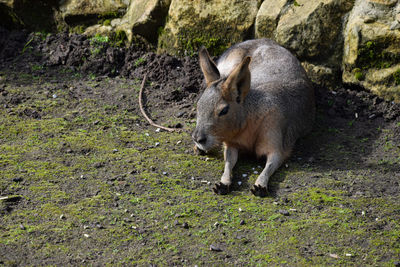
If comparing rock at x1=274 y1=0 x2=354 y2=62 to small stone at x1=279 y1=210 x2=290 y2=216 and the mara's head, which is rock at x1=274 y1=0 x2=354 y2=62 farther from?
small stone at x1=279 y1=210 x2=290 y2=216

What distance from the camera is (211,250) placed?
3482mm

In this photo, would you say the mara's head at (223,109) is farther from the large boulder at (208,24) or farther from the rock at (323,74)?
the large boulder at (208,24)

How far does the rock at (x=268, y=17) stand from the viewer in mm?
5977

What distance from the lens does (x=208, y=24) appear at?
20.7ft

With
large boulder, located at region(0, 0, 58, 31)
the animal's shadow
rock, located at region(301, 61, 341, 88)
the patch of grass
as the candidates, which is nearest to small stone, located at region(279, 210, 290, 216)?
the animal's shadow

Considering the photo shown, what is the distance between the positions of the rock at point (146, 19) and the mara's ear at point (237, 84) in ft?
7.73

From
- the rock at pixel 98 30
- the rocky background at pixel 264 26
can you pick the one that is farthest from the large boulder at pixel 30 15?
the rock at pixel 98 30

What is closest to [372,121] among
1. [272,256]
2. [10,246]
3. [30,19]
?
[272,256]

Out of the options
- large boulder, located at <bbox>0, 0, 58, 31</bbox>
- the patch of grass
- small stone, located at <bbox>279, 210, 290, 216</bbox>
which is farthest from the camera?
large boulder, located at <bbox>0, 0, 58, 31</bbox>

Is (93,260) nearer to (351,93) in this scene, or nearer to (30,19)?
(351,93)

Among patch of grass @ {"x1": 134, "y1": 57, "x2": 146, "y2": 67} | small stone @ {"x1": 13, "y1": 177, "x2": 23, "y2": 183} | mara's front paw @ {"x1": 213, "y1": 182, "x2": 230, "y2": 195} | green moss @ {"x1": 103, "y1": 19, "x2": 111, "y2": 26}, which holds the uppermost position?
green moss @ {"x1": 103, "y1": 19, "x2": 111, "y2": 26}

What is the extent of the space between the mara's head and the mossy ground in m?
0.32

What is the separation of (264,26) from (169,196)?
2718 mm

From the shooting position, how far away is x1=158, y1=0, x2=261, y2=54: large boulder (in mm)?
6199
